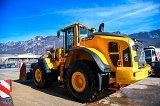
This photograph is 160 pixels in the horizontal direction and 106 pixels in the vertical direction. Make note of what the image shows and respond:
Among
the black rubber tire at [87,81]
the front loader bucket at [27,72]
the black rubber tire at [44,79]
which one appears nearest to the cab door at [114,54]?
the black rubber tire at [87,81]

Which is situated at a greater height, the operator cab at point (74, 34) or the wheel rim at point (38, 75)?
the operator cab at point (74, 34)

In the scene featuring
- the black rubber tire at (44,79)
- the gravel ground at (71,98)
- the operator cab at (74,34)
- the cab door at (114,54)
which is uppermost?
the operator cab at (74,34)

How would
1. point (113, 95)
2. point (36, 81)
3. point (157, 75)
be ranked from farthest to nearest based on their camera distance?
point (157, 75), point (36, 81), point (113, 95)

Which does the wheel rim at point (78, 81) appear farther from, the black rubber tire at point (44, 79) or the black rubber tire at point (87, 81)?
the black rubber tire at point (44, 79)

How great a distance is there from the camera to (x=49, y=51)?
983cm

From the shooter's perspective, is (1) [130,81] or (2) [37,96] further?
(2) [37,96]

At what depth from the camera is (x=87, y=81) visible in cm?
658

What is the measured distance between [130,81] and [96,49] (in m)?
1.68

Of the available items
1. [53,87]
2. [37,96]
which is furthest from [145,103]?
[53,87]

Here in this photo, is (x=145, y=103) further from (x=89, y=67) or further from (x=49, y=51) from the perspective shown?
(x=49, y=51)

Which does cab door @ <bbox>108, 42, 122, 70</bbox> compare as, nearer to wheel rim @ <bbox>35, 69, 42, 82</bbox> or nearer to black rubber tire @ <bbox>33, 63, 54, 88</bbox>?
black rubber tire @ <bbox>33, 63, 54, 88</bbox>

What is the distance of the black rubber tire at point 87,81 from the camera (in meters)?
6.46

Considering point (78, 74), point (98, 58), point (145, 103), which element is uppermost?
point (98, 58)

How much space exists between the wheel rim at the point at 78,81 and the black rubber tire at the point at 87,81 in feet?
0.35
